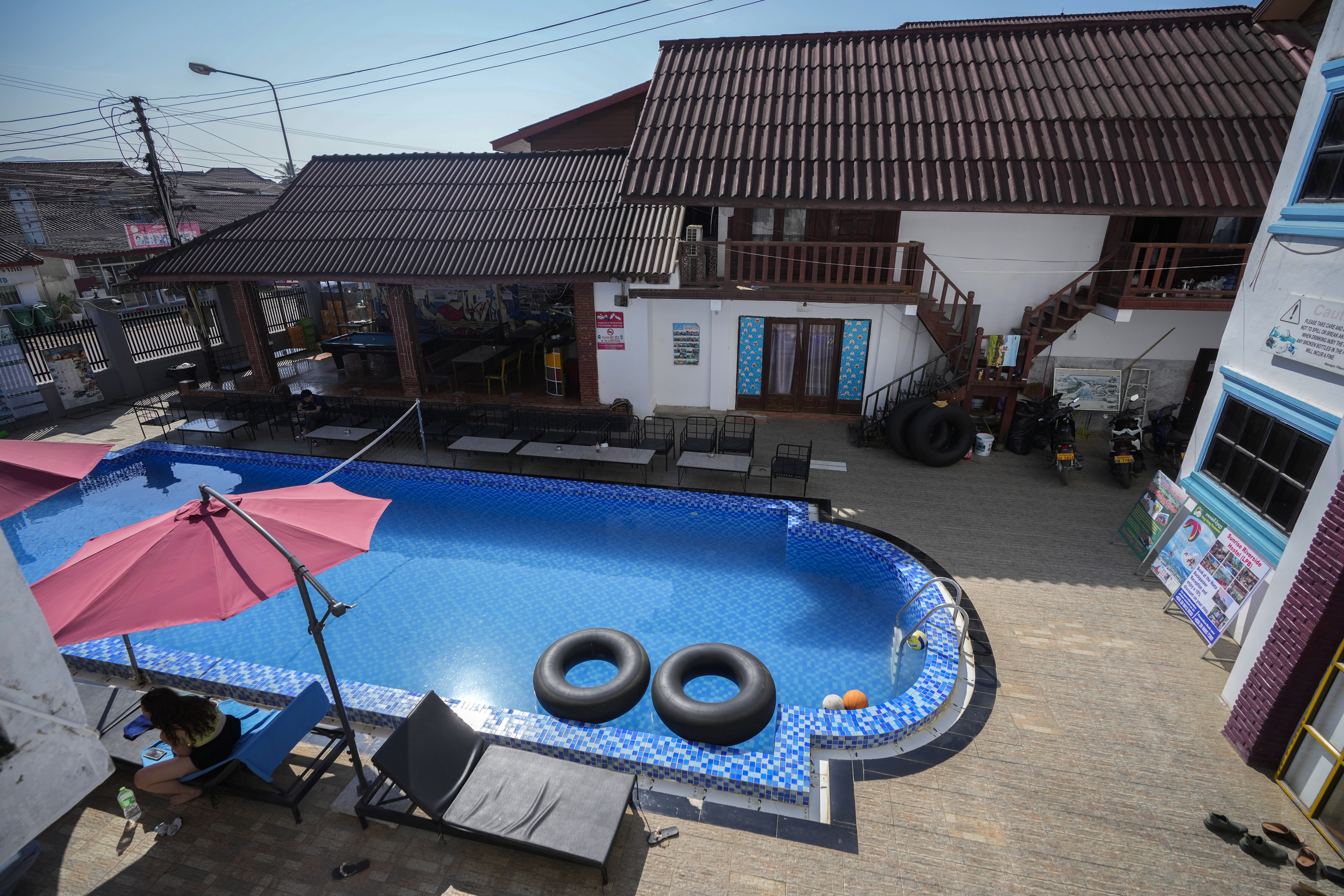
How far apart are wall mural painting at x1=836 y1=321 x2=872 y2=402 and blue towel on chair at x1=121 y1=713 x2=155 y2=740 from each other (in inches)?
525

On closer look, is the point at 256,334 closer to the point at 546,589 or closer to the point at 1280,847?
the point at 546,589

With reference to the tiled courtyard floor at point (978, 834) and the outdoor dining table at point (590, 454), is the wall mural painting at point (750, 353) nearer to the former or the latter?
the outdoor dining table at point (590, 454)

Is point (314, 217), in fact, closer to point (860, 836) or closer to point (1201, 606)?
point (860, 836)

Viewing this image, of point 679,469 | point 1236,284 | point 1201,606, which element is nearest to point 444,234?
point 679,469

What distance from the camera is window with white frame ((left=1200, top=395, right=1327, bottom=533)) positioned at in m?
6.89

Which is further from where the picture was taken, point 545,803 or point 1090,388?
→ point 1090,388

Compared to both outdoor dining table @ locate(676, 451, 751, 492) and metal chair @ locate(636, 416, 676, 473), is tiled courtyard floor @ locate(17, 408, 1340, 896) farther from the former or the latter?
metal chair @ locate(636, 416, 676, 473)

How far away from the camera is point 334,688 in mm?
5168

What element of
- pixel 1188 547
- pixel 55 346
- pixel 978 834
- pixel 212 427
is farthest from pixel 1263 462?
pixel 55 346

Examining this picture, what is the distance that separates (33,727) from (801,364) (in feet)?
44.5

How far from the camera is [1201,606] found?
25.6 feet

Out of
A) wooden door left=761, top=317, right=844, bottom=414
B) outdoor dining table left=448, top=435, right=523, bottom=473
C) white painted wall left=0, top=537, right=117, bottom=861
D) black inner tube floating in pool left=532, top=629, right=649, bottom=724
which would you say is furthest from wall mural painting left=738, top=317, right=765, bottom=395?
white painted wall left=0, top=537, right=117, bottom=861

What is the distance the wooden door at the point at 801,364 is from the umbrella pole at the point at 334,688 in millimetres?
11363

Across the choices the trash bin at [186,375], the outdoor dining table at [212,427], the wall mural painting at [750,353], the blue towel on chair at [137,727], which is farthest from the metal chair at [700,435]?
the trash bin at [186,375]
